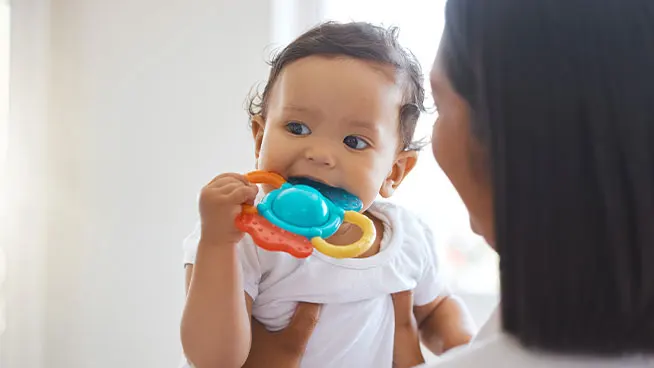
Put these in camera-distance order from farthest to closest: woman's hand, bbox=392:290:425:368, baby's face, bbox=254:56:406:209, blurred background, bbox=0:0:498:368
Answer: blurred background, bbox=0:0:498:368 < woman's hand, bbox=392:290:425:368 < baby's face, bbox=254:56:406:209

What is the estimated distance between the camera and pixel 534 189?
14.9 inches

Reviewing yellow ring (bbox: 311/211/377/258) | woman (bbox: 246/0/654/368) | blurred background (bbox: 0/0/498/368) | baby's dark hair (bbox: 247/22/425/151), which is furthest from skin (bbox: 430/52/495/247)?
blurred background (bbox: 0/0/498/368)

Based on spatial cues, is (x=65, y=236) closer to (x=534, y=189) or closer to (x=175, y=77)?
(x=175, y=77)

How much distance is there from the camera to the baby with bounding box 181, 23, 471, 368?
0.75 meters

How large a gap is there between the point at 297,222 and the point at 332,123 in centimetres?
15

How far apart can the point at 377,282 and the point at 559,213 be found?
0.51 meters

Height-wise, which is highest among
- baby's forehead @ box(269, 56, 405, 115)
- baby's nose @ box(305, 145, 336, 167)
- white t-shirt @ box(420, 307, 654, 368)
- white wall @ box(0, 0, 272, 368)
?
white t-shirt @ box(420, 307, 654, 368)

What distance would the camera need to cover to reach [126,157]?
1437 millimetres

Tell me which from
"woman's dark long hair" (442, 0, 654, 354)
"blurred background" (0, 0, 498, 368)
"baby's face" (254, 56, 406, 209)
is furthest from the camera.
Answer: "blurred background" (0, 0, 498, 368)

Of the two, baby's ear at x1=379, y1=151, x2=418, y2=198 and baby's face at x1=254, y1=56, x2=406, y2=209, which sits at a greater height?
baby's face at x1=254, y1=56, x2=406, y2=209

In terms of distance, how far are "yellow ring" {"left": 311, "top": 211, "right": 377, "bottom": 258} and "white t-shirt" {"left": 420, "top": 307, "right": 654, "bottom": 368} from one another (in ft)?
0.94

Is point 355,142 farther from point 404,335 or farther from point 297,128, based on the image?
point 404,335

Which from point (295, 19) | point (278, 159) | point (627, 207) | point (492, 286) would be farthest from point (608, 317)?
point (295, 19)

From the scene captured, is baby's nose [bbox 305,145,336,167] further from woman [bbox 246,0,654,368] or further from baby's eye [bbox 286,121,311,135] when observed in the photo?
woman [bbox 246,0,654,368]
